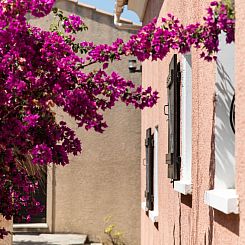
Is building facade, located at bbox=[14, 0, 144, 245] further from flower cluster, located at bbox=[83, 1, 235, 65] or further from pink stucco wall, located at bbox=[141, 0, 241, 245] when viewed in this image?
flower cluster, located at bbox=[83, 1, 235, 65]

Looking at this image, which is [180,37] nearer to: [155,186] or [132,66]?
[155,186]

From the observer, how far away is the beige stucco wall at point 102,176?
1551 centimetres

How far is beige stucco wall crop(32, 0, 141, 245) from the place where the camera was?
1551 cm

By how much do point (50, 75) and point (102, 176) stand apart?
1171 cm

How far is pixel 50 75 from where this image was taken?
402cm

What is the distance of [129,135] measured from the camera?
51.1ft

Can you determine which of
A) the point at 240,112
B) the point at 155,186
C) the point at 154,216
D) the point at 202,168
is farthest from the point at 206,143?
the point at 155,186

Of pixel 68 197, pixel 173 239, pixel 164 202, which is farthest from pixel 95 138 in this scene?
pixel 173 239

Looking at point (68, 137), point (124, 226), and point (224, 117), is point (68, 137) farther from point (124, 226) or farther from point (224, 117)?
point (124, 226)

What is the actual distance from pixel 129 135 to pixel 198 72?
10.5 m

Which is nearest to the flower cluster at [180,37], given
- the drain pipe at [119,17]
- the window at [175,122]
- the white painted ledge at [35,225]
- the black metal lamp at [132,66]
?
the window at [175,122]

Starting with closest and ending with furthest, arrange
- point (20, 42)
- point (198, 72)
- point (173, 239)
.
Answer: point (20, 42), point (198, 72), point (173, 239)

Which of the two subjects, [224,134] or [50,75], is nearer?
[50,75]

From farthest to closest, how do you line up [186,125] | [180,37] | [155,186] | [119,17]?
[119,17]
[155,186]
[186,125]
[180,37]
